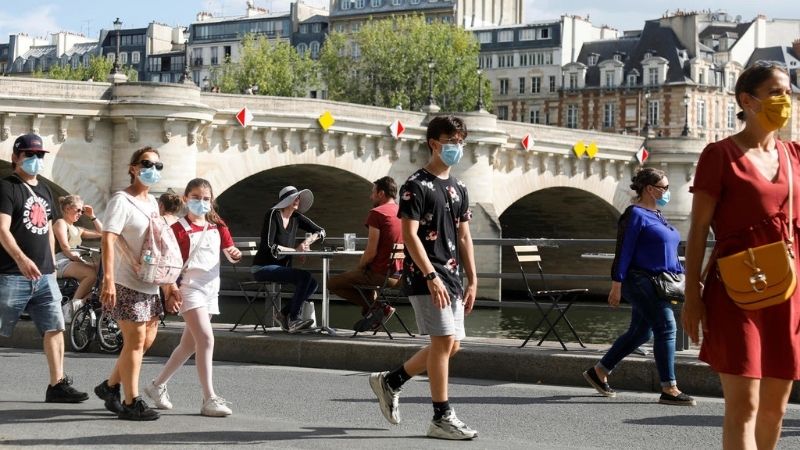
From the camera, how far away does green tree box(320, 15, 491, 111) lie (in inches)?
2995

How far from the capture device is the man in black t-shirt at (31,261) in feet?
27.8

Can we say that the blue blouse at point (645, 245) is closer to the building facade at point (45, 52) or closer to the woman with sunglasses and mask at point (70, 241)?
the woman with sunglasses and mask at point (70, 241)

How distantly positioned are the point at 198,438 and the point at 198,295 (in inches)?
50.5

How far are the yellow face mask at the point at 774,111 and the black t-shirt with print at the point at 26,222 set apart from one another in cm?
460

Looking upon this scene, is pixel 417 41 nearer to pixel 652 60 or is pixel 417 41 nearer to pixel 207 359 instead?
pixel 652 60

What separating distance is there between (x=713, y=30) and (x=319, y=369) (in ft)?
273

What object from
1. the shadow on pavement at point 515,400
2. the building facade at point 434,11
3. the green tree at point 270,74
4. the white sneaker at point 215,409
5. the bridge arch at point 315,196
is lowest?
the bridge arch at point 315,196

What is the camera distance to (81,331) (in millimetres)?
12875

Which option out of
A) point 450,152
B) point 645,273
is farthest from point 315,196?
point 450,152

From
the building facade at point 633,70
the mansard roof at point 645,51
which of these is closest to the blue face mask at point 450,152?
the building facade at point 633,70

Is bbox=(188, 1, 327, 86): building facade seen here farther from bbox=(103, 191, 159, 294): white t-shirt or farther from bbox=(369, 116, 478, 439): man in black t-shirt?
bbox=(369, 116, 478, 439): man in black t-shirt

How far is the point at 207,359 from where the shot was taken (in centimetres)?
832

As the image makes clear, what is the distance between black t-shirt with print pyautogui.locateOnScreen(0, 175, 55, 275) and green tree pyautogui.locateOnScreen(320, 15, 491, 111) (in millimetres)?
66300

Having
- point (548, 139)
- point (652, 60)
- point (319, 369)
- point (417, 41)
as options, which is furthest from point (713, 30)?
point (319, 369)
